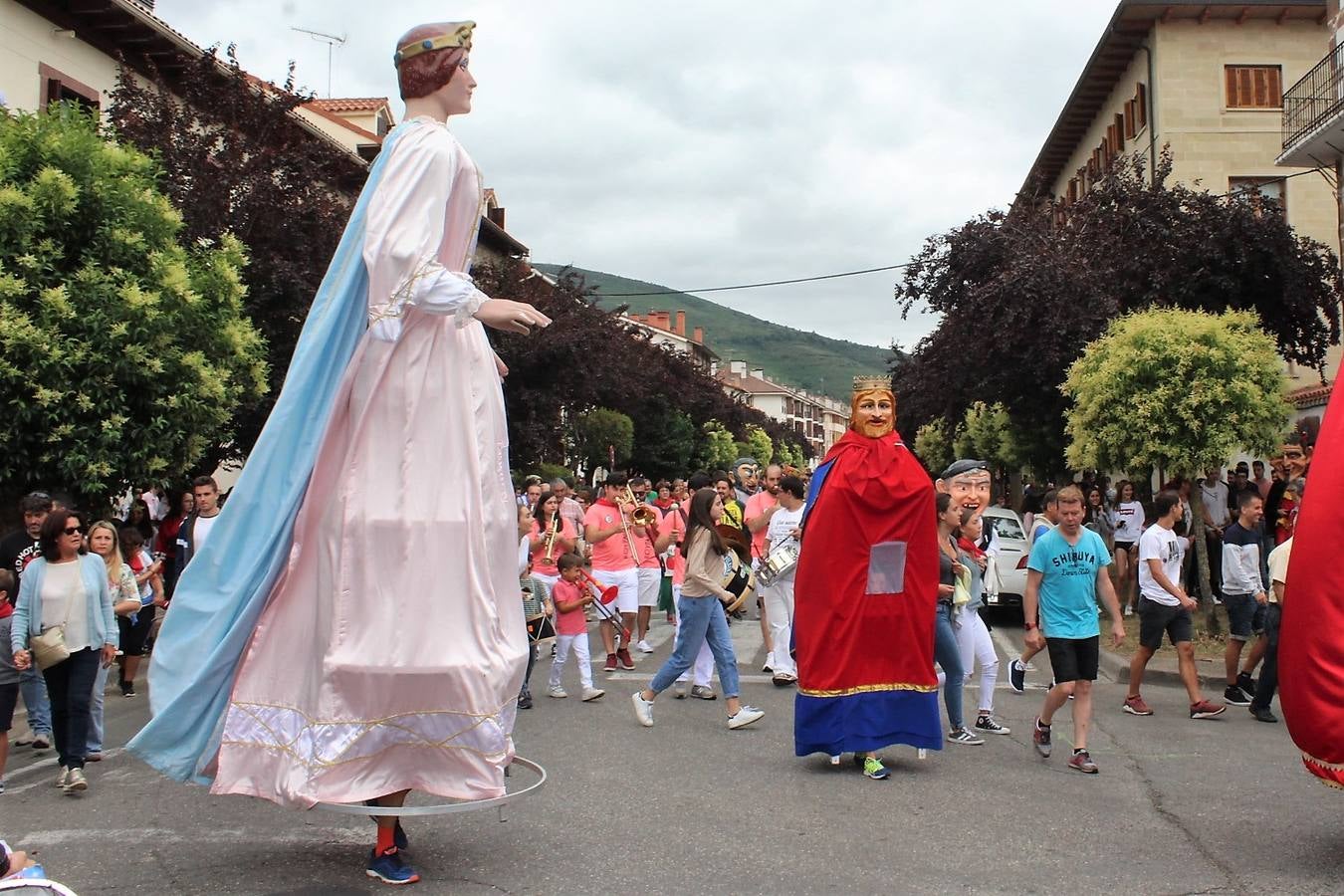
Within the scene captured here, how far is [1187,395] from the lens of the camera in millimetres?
15398

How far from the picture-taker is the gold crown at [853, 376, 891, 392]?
7484mm

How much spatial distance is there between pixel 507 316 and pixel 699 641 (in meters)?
4.90

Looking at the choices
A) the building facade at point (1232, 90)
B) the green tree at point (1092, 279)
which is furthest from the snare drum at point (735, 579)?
the building facade at point (1232, 90)

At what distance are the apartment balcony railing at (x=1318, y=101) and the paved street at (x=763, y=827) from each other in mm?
18881

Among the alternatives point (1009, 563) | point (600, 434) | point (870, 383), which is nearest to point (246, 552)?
point (870, 383)

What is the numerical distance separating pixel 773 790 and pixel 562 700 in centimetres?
367

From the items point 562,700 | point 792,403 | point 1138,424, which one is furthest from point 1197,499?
point 792,403

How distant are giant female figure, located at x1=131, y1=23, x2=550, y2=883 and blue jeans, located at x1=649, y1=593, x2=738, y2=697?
408 cm

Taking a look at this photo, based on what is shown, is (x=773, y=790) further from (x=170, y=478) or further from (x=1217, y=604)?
(x=1217, y=604)

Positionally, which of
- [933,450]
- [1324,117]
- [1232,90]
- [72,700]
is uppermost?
[1232,90]

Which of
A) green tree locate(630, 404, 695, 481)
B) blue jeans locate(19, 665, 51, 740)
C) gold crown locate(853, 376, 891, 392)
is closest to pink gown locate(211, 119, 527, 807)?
gold crown locate(853, 376, 891, 392)

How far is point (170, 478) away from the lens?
12664 millimetres

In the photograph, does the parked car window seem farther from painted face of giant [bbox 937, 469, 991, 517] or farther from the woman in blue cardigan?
the woman in blue cardigan

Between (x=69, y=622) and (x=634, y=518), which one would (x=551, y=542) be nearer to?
(x=634, y=518)
